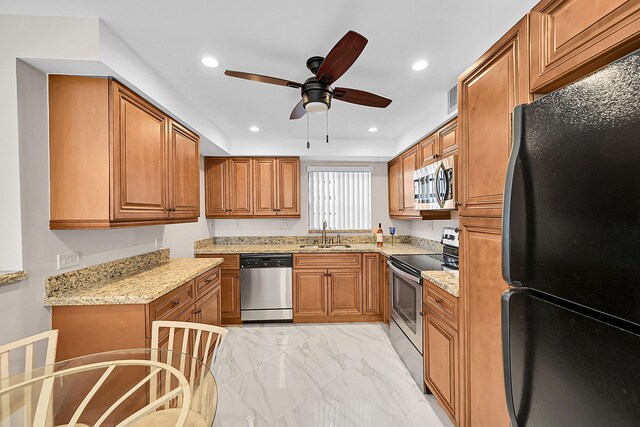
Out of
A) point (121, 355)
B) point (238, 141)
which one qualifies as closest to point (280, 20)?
point (121, 355)

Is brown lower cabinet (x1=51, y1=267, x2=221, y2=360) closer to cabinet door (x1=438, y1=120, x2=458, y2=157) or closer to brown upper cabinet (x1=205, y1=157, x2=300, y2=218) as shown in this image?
brown upper cabinet (x1=205, y1=157, x2=300, y2=218)

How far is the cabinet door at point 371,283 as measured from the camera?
3.52 m

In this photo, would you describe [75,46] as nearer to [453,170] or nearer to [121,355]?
[121,355]

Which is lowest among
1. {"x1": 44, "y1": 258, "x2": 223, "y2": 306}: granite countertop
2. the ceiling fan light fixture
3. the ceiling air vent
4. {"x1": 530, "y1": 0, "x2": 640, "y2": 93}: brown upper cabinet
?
{"x1": 44, "y1": 258, "x2": 223, "y2": 306}: granite countertop

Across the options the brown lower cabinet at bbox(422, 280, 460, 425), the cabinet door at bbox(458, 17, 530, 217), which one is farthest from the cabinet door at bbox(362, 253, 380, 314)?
the cabinet door at bbox(458, 17, 530, 217)

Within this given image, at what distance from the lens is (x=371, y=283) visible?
354 centimetres

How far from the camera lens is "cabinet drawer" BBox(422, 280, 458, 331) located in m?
1.62

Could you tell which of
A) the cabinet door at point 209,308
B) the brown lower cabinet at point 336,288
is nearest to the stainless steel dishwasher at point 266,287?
the brown lower cabinet at point 336,288

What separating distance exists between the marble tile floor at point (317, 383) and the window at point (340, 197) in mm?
1625

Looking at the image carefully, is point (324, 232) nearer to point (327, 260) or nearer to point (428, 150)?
point (327, 260)

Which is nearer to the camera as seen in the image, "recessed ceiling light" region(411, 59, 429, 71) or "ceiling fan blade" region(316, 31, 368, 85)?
"ceiling fan blade" region(316, 31, 368, 85)

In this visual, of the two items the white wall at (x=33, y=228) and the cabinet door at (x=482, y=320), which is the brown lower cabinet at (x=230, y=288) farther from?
the cabinet door at (x=482, y=320)

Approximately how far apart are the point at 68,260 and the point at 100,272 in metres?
0.26

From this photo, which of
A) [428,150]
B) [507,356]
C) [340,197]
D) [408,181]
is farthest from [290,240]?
[507,356]
